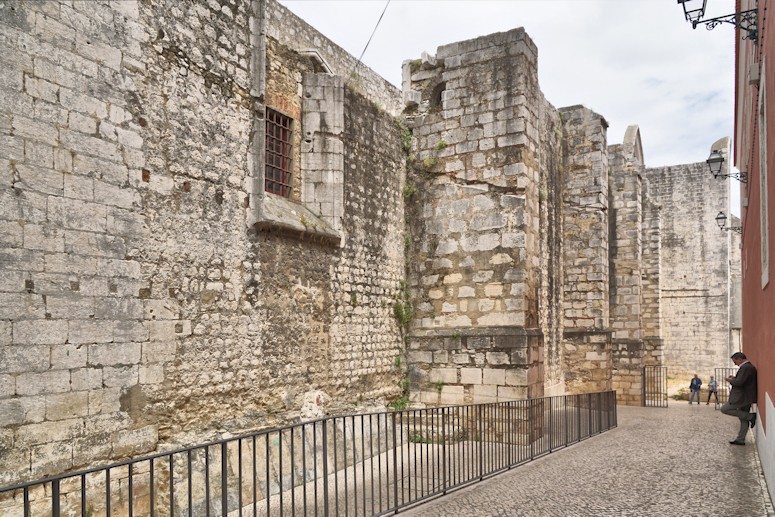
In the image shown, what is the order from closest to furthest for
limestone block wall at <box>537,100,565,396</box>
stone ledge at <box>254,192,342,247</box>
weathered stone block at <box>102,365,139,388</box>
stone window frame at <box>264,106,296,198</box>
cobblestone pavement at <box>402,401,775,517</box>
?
weathered stone block at <box>102,365,139,388</box>
cobblestone pavement at <box>402,401,775,517</box>
stone ledge at <box>254,192,342,247</box>
stone window frame at <box>264,106,296,198</box>
limestone block wall at <box>537,100,565,396</box>

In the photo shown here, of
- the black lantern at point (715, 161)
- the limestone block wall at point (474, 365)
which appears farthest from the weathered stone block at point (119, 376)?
the black lantern at point (715, 161)

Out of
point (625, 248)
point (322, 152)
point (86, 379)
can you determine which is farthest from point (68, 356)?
point (625, 248)

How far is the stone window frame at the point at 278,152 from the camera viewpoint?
8789 millimetres

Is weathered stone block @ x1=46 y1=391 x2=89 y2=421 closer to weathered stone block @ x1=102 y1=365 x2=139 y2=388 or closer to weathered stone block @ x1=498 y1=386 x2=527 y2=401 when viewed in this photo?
weathered stone block @ x1=102 y1=365 x2=139 y2=388

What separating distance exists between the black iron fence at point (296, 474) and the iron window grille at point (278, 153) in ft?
10.5

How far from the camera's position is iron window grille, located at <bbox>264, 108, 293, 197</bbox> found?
8.80 metres

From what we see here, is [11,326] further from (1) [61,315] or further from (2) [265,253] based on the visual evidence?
(2) [265,253]

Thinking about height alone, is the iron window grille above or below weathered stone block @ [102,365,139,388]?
above

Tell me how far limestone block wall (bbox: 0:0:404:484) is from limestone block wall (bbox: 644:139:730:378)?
22527mm

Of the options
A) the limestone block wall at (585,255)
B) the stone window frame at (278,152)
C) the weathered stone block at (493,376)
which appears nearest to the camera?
the stone window frame at (278,152)

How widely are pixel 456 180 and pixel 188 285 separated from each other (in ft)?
18.9

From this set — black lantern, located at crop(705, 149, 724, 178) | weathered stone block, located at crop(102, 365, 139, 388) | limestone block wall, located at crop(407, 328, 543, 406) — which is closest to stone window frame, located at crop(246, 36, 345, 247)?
limestone block wall, located at crop(407, 328, 543, 406)

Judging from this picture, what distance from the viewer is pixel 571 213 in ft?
56.5

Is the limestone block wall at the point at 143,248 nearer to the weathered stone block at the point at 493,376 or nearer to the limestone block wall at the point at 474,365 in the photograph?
the limestone block wall at the point at 474,365
